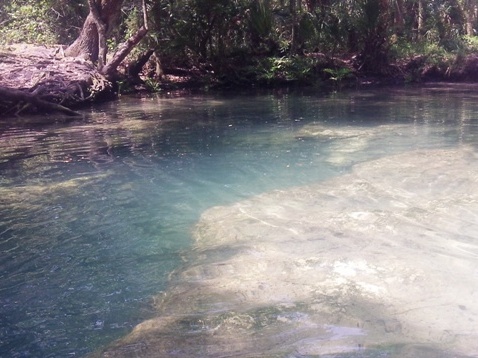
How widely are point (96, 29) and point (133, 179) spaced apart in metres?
13.0

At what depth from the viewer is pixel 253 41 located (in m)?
22.3

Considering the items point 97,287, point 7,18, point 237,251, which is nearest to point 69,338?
point 97,287

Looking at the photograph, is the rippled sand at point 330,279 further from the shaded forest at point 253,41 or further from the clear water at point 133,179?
the shaded forest at point 253,41

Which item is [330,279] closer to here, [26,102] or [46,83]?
[26,102]

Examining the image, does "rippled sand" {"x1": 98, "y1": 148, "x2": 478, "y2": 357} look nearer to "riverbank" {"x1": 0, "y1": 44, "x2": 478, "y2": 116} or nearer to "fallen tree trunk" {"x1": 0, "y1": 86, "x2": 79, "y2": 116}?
"fallen tree trunk" {"x1": 0, "y1": 86, "x2": 79, "y2": 116}

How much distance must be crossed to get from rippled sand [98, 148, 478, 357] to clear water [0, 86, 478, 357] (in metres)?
0.38

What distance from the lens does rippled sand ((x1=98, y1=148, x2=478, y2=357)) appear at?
11.6ft

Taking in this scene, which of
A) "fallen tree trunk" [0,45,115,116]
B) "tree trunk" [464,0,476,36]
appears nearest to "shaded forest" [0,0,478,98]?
"fallen tree trunk" [0,45,115,116]

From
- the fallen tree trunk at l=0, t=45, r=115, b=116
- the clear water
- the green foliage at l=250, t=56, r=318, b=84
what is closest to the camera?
the clear water

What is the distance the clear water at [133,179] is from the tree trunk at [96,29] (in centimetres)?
381

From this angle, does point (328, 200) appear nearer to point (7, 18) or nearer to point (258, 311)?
point (258, 311)

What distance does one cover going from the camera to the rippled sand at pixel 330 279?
354 centimetres

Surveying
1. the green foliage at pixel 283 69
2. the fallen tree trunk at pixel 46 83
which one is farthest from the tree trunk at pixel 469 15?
the fallen tree trunk at pixel 46 83

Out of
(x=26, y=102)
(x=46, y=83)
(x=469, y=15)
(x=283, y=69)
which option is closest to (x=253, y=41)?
(x=283, y=69)
